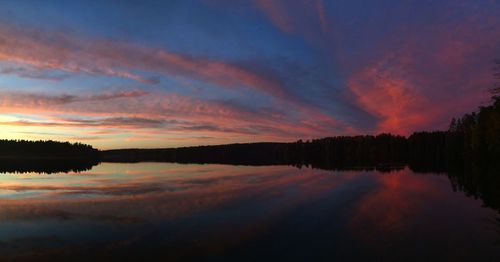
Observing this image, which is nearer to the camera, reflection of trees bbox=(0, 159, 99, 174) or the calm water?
the calm water

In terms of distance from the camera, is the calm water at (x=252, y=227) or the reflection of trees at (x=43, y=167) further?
the reflection of trees at (x=43, y=167)

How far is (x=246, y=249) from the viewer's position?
16.9m

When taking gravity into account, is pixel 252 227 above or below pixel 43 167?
below

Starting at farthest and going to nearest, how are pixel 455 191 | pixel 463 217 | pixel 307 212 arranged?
1. pixel 455 191
2. pixel 307 212
3. pixel 463 217

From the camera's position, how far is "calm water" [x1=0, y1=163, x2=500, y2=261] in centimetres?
1642

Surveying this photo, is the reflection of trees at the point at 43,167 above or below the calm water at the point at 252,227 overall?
above

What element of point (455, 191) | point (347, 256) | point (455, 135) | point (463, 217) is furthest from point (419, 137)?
point (347, 256)

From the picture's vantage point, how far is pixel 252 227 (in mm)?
21344

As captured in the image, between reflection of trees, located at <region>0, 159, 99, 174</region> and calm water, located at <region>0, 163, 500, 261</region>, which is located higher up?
reflection of trees, located at <region>0, 159, 99, 174</region>

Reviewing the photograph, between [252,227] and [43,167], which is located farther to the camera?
[43,167]

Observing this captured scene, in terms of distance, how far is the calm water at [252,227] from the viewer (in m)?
16.4

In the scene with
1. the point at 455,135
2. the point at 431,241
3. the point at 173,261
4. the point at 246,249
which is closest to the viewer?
the point at 173,261

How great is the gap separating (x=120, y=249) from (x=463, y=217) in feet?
65.3

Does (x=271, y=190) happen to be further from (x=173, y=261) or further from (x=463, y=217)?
(x=173, y=261)
